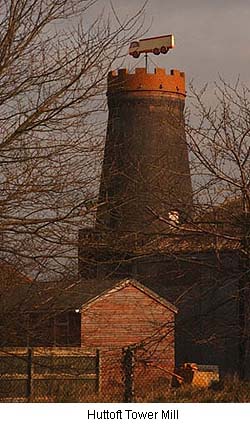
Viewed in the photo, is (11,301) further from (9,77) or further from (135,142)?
(135,142)

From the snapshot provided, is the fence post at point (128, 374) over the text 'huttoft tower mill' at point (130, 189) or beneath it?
beneath

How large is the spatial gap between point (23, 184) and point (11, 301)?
3.63 feet

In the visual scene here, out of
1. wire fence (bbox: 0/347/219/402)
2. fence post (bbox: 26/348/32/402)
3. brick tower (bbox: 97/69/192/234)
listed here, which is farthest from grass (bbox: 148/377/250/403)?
brick tower (bbox: 97/69/192/234)

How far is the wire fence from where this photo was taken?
31.2 feet

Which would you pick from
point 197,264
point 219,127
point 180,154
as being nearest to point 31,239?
point 197,264

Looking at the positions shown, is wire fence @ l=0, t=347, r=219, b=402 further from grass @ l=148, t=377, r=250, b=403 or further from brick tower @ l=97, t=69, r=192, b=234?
brick tower @ l=97, t=69, r=192, b=234

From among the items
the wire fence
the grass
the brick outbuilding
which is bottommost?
the grass

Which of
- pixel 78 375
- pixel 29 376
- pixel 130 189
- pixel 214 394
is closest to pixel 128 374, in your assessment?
pixel 78 375

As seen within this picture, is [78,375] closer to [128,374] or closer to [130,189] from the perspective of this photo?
[128,374]

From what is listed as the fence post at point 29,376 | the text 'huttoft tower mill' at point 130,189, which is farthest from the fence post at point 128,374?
the text 'huttoft tower mill' at point 130,189

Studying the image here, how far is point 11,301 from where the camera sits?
873 cm

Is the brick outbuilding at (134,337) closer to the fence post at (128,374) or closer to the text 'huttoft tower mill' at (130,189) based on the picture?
the fence post at (128,374)

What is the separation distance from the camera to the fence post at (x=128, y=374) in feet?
31.8

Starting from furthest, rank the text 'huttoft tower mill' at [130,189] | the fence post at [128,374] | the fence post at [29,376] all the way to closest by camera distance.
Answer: the fence post at [128,374] → the fence post at [29,376] → the text 'huttoft tower mill' at [130,189]
